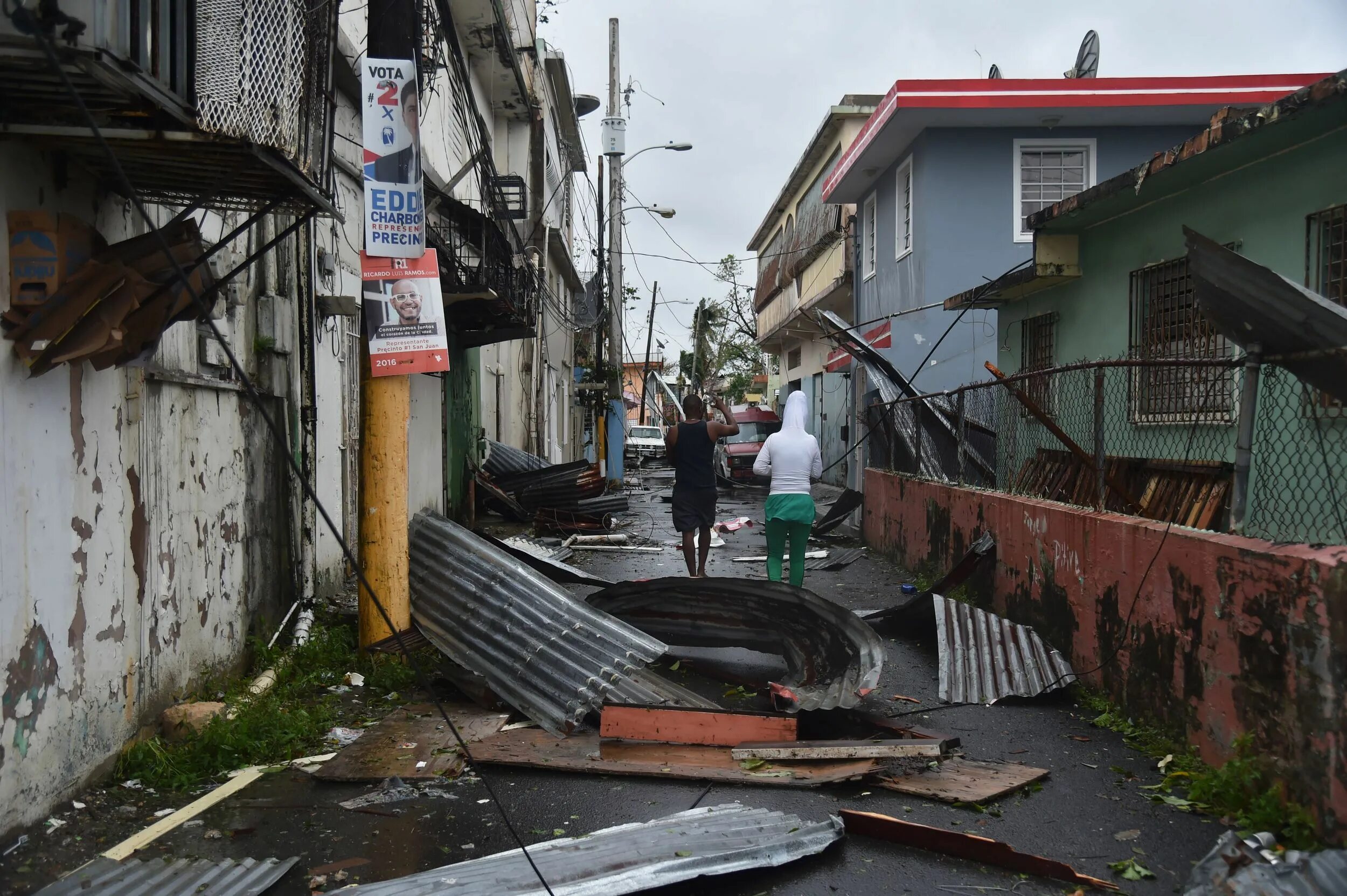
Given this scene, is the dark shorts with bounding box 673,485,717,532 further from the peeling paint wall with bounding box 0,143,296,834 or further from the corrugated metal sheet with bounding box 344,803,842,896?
the corrugated metal sheet with bounding box 344,803,842,896

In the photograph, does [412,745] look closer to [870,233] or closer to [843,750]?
[843,750]

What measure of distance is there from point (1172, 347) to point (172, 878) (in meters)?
9.79

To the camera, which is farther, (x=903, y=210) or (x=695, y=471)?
(x=903, y=210)

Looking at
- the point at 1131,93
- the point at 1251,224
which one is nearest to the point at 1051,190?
the point at 1131,93

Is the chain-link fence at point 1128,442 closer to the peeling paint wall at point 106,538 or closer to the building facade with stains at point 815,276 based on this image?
the peeling paint wall at point 106,538

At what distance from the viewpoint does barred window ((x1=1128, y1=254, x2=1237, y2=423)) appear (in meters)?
8.97

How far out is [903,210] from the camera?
18281 mm

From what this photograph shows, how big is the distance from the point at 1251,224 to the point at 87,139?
898cm

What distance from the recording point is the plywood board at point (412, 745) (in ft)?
15.2

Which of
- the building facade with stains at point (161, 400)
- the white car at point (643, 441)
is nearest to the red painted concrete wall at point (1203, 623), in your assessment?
the building facade with stains at point (161, 400)

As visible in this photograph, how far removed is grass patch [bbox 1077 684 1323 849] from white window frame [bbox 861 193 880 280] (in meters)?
16.2

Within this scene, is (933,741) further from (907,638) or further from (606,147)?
(606,147)

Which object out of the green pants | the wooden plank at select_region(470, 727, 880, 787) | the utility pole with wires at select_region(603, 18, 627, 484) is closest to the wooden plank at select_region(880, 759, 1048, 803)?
the wooden plank at select_region(470, 727, 880, 787)

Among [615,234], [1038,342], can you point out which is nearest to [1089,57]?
[1038,342]
